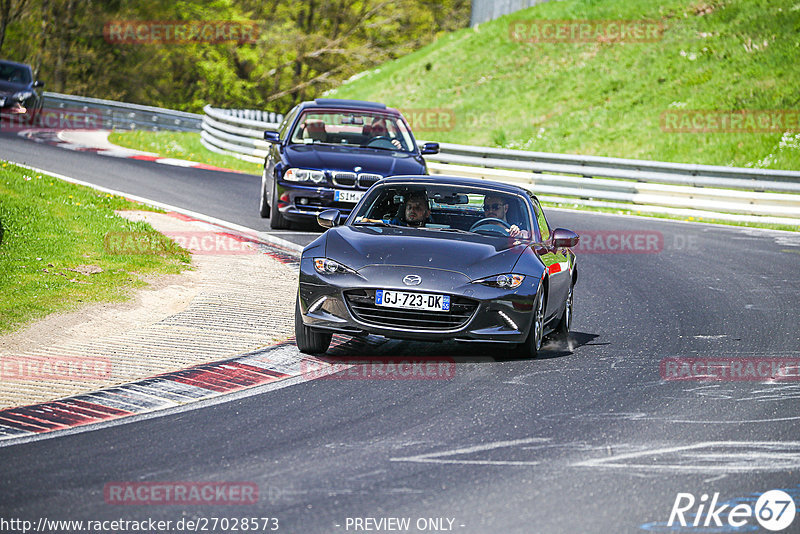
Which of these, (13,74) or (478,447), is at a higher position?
(13,74)

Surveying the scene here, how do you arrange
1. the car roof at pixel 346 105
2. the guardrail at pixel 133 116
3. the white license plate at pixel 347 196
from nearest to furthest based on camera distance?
the white license plate at pixel 347 196, the car roof at pixel 346 105, the guardrail at pixel 133 116

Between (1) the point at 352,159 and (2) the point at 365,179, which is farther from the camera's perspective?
(1) the point at 352,159

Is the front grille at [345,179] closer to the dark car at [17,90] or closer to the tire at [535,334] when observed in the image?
the tire at [535,334]

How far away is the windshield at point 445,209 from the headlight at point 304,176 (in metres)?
5.19

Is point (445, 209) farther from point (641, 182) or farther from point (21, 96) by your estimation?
point (21, 96)

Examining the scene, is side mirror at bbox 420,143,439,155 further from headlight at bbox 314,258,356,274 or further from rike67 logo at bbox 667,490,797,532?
rike67 logo at bbox 667,490,797,532

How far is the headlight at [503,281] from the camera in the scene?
28.1 feet

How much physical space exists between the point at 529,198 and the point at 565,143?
874 inches

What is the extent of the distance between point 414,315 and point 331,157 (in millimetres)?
7454

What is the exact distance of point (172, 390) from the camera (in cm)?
752

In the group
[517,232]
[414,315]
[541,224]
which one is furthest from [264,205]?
[414,315]

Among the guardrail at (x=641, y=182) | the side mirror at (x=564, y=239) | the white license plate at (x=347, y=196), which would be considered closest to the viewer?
the side mirror at (x=564, y=239)

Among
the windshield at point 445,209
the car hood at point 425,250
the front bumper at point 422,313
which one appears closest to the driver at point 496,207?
the windshield at point 445,209

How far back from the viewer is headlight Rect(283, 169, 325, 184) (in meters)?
15.2
